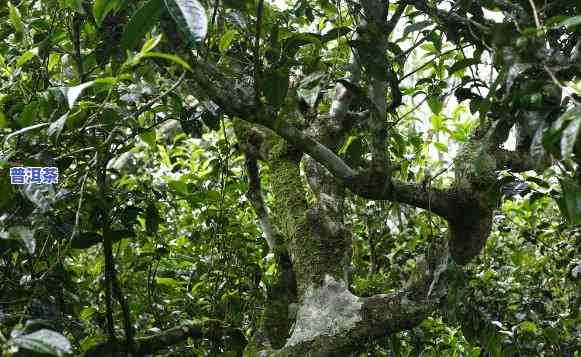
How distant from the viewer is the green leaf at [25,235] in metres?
1.25

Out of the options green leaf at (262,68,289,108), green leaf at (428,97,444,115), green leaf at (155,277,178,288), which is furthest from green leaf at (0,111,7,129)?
green leaf at (428,97,444,115)

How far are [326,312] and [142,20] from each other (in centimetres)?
94

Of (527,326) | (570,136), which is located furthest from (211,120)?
(527,326)

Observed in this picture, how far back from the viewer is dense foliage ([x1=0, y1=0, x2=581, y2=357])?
4.17 feet

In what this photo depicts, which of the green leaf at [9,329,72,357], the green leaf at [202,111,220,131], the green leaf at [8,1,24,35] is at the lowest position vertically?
the green leaf at [9,329,72,357]

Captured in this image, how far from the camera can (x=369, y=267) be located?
312 cm

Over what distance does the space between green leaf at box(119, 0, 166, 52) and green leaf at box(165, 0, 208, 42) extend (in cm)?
10

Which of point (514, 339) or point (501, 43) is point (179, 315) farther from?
point (501, 43)

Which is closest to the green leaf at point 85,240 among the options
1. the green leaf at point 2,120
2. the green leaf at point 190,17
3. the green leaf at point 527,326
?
the green leaf at point 2,120

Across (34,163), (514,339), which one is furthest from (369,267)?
(34,163)

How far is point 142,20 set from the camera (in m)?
1.13

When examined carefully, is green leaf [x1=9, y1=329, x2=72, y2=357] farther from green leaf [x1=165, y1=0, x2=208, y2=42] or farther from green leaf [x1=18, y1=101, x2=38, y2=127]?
green leaf [x1=18, y1=101, x2=38, y2=127]

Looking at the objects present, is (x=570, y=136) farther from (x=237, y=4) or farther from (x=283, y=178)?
(x=283, y=178)

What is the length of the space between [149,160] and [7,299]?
1.86 m
